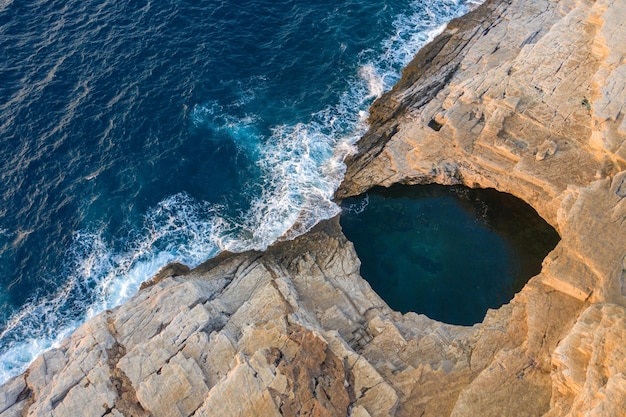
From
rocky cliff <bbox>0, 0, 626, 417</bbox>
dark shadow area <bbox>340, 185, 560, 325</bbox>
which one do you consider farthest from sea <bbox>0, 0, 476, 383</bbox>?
dark shadow area <bbox>340, 185, 560, 325</bbox>

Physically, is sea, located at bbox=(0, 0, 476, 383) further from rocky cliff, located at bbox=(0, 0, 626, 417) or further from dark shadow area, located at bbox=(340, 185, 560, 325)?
dark shadow area, located at bbox=(340, 185, 560, 325)

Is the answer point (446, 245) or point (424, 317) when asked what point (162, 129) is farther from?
point (424, 317)

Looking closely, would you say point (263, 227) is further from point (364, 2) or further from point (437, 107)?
point (364, 2)

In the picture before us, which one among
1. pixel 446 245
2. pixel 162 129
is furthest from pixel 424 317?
pixel 162 129

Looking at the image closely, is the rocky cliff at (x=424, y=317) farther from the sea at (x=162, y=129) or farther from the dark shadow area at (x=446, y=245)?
the sea at (x=162, y=129)

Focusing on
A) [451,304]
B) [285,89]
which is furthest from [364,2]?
[451,304]

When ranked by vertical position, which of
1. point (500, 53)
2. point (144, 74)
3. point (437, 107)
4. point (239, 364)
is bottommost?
point (239, 364)
